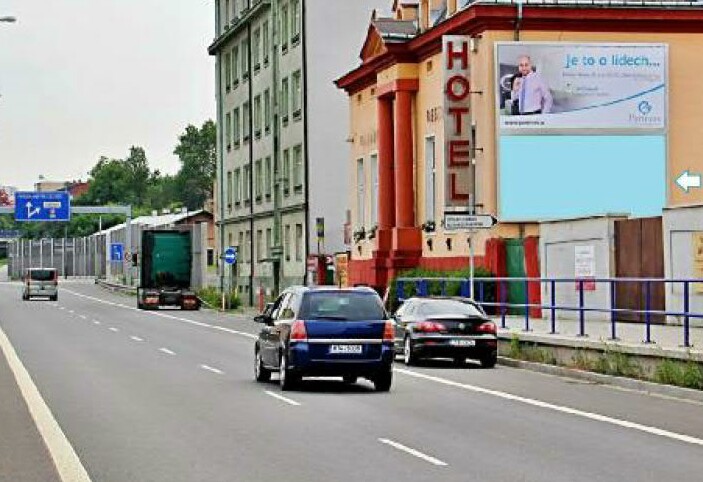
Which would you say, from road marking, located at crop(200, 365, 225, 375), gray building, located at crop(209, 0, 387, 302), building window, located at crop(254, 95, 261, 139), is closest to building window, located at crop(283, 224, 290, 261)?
gray building, located at crop(209, 0, 387, 302)

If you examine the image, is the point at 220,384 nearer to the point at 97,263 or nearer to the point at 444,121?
the point at 444,121

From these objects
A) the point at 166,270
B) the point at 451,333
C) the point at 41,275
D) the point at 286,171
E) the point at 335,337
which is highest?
the point at 286,171

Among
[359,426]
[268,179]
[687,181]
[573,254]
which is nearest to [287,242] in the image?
[268,179]

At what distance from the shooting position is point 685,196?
155 feet

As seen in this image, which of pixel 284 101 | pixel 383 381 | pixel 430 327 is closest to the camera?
pixel 383 381

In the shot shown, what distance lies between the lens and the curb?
2211 cm

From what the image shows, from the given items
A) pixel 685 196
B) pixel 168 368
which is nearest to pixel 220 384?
pixel 168 368

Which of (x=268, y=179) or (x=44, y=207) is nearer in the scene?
(x=268, y=179)

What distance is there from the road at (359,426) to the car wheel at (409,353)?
35cm

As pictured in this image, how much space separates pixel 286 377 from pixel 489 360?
7465 mm

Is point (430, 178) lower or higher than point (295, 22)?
lower

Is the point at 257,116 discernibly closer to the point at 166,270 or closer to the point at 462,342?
the point at 166,270

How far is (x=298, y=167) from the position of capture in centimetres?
7275

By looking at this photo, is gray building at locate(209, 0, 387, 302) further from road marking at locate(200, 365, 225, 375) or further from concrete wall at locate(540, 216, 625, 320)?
road marking at locate(200, 365, 225, 375)
